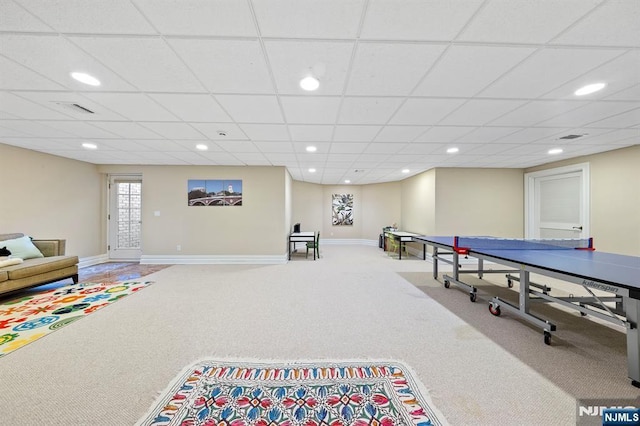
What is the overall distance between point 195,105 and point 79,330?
9.35 feet

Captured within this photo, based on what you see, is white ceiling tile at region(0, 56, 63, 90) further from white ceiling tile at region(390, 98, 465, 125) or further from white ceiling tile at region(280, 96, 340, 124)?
white ceiling tile at region(390, 98, 465, 125)

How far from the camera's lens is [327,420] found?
1496 mm

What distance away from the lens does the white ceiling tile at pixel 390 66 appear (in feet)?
5.85

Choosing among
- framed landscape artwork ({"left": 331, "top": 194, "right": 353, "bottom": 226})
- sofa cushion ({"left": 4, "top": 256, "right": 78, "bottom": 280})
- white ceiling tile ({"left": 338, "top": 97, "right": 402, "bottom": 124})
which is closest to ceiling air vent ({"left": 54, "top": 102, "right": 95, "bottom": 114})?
sofa cushion ({"left": 4, "top": 256, "right": 78, "bottom": 280})

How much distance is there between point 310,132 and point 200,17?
2.19 metres

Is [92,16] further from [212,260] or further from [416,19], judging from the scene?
[212,260]

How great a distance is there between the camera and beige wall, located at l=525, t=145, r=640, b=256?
168 inches

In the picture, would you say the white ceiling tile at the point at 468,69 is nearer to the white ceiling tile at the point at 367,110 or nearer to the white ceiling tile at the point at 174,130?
the white ceiling tile at the point at 367,110

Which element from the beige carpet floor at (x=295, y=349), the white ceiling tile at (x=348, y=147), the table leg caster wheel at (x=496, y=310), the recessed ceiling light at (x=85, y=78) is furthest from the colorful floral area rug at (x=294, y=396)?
the white ceiling tile at (x=348, y=147)

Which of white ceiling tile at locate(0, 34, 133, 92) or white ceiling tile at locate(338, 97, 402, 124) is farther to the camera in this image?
white ceiling tile at locate(338, 97, 402, 124)

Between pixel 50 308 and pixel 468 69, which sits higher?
A: pixel 468 69

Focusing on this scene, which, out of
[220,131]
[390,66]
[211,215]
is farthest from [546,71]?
[211,215]

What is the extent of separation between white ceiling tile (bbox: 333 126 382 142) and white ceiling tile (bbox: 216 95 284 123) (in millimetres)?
922

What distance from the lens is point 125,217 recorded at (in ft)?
21.5
